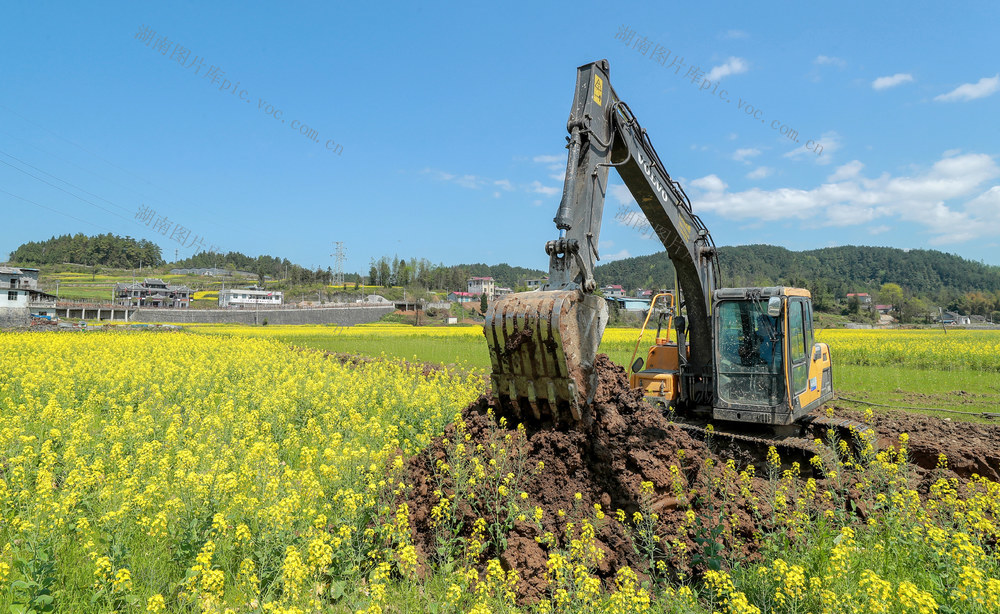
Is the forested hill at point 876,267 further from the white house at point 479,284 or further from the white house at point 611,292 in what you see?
the white house at point 611,292

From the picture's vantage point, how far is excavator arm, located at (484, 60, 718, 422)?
4652 millimetres

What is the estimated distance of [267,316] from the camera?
6575cm

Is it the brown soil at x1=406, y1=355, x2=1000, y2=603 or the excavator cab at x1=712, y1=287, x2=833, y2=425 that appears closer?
the brown soil at x1=406, y1=355, x2=1000, y2=603

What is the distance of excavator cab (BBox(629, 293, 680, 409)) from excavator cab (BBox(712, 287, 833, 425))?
71 centimetres

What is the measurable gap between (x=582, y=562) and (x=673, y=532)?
127 centimetres

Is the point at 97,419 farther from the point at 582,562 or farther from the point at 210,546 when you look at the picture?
the point at 582,562

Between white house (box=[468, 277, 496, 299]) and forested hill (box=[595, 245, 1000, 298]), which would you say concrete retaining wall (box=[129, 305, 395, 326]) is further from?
white house (box=[468, 277, 496, 299])

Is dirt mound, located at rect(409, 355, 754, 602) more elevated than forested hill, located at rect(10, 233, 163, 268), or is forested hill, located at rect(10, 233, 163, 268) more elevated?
forested hill, located at rect(10, 233, 163, 268)

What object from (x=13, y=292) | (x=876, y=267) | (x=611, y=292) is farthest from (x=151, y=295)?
(x=876, y=267)

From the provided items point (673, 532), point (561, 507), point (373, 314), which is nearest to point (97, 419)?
point (561, 507)

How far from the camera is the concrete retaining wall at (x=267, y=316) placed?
64.7 metres

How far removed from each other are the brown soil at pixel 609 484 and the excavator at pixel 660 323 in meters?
0.37

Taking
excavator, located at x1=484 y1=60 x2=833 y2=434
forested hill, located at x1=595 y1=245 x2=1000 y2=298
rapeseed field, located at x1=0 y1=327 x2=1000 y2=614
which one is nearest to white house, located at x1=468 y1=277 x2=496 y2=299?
forested hill, located at x1=595 y1=245 x2=1000 y2=298

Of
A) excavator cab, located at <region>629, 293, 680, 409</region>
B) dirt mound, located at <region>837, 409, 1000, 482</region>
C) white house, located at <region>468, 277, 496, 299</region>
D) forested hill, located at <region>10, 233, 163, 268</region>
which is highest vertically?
forested hill, located at <region>10, 233, 163, 268</region>
